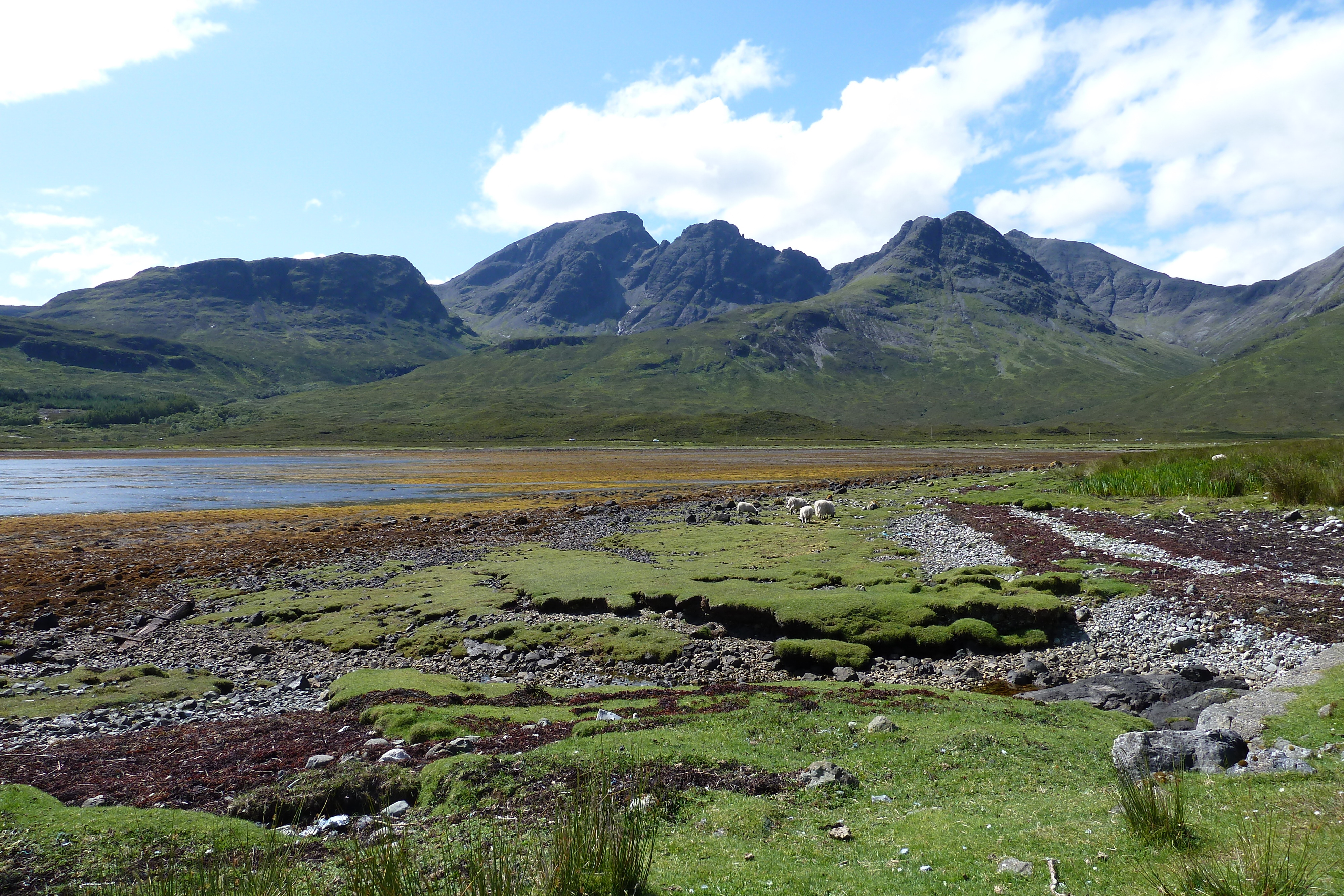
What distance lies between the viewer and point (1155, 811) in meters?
5.86

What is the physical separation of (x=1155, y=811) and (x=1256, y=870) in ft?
4.16

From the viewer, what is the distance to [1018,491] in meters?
43.7

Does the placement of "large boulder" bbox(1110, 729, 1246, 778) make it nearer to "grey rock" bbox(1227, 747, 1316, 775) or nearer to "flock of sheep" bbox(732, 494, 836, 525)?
"grey rock" bbox(1227, 747, 1316, 775)

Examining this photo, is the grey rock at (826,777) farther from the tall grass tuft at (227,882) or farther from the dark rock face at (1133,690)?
the tall grass tuft at (227,882)

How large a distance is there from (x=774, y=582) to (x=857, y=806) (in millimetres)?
13615

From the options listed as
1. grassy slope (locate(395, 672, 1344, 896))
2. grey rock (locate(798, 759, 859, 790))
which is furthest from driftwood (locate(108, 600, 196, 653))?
grey rock (locate(798, 759, 859, 790))

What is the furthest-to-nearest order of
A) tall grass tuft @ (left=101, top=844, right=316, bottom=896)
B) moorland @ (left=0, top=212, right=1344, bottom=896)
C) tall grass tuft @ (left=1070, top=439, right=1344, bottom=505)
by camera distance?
tall grass tuft @ (left=1070, top=439, right=1344, bottom=505)
moorland @ (left=0, top=212, right=1344, bottom=896)
tall grass tuft @ (left=101, top=844, right=316, bottom=896)

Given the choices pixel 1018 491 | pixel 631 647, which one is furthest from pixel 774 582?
pixel 1018 491

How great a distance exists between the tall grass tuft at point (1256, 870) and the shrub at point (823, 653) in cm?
1015

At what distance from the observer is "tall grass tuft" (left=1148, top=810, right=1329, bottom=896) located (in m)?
4.50

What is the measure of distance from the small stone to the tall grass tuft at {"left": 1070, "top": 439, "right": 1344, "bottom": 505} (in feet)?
104

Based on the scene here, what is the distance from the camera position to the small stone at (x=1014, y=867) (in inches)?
227

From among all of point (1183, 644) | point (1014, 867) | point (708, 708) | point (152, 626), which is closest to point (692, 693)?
point (708, 708)

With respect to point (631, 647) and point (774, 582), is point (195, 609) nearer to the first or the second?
point (631, 647)
